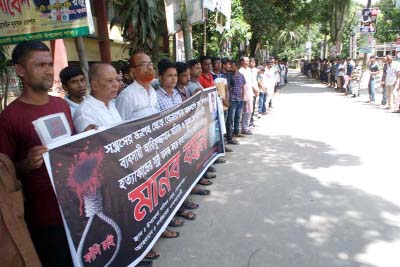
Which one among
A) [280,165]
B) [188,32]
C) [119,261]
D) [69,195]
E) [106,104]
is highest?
[188,32]

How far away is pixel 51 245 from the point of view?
86.2 inches

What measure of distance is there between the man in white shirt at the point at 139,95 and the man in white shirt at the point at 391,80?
9.24 metres

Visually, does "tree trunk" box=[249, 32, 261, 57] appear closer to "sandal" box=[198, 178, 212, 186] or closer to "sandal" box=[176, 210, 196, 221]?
"sandal" box=[198, 178, 212, 186]

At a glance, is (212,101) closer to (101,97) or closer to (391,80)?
(101,97)

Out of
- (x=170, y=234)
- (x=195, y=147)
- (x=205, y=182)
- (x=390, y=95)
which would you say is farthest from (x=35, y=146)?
(x=390, y=95)

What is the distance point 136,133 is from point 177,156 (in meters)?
1.04

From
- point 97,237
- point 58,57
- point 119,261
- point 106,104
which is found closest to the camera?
point 97,237

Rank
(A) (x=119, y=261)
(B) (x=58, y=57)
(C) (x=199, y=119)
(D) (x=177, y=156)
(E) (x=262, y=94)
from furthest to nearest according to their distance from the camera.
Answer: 1. (E) (x=262, y=94)
2. (B) (x=58, y=57)
3. (C) (x=199, y=119)
4. (D) (x=177, y=156)
5. (A) (x=119, y=261)

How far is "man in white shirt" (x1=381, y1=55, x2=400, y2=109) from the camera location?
425 inches

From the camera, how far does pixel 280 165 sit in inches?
230

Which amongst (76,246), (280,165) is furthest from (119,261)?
(280,165)

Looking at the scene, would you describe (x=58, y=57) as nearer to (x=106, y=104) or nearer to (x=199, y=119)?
(x=199, y=119)

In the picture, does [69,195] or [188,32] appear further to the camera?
[188,32]

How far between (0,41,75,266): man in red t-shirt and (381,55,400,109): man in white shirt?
1077 cm
